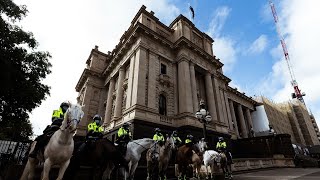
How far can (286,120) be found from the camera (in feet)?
184

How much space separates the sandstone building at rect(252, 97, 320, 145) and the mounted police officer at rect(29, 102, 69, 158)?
149 feet

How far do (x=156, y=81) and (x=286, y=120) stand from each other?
53.6m

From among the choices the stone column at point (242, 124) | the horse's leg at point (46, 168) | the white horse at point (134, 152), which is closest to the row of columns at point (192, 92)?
the white horse at point (134, 152)

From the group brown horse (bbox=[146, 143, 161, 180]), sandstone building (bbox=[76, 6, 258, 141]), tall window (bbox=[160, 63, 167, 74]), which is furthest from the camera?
tall window (bbox=[160, 63, 167, 74])

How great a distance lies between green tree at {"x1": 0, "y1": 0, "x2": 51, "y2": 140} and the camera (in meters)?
11.8

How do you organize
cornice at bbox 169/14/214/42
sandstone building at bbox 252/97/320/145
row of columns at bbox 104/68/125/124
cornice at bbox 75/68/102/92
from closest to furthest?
row of columns at bbox 104/68/125/124
cornice at bbox 169/14/214/42
cornice at bbox 75/68/102/92
sandstone building at bbox 252/97/320/145

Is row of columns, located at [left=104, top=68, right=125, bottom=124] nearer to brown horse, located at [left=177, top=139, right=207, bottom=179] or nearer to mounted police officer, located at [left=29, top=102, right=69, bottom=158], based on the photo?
brown horse, located at [left=177, top=139, right=207, bottom=179]

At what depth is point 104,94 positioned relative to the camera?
98.7 feet

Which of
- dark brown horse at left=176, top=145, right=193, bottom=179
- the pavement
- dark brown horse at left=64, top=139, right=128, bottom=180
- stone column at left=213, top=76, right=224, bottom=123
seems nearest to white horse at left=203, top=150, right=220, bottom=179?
dark brown horse at left=176, top=145, right=193, bottom=179

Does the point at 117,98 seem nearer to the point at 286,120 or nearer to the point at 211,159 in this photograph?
the point at 211,159

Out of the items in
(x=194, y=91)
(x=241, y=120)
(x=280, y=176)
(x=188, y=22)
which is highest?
(x=188, y=22)

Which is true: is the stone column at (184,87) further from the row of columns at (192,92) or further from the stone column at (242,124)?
the stone column at (242,124)

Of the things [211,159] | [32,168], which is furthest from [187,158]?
[32,168]

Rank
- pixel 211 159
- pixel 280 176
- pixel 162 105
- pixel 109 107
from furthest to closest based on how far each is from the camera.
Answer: pixel 109 107 → pixel 162 105 → pixel 280 176 → pixel 211 159
